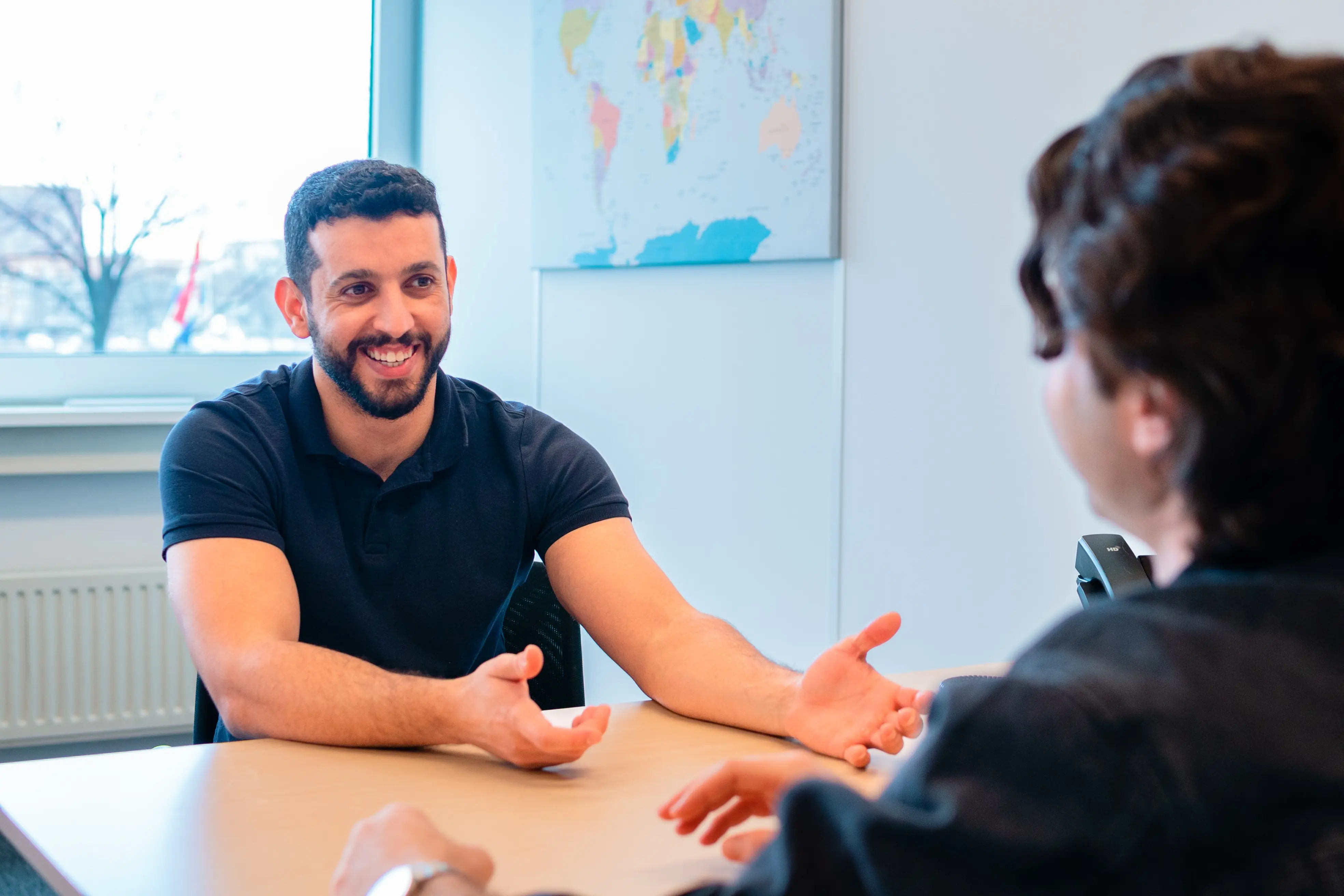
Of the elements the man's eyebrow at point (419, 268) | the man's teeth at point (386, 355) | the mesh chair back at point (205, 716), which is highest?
the man's eyebrow at point (419, 268)

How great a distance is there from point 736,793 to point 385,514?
2.96 feet

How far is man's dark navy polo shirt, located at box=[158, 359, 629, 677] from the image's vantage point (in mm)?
1613

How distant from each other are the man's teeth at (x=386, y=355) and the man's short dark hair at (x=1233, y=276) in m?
1.33

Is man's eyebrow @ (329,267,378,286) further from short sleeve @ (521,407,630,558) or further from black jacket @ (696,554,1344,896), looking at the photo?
black jacket @ (696,554,1344,896)

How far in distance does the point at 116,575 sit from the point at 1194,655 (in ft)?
10.4

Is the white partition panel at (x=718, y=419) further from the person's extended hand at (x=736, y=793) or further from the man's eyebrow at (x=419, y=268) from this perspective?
the person's extended hand at (x=736, y=793)

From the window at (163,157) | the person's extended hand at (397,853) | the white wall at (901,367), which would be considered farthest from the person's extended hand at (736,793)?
the window at (163,157)

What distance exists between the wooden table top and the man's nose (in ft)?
2.31

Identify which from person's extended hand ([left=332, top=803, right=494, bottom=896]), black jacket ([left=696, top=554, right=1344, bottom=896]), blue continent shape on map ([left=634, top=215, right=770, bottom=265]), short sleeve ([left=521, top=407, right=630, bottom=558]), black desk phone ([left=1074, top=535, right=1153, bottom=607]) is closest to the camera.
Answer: black jacket ([left=696, top=554, right=1344, bottom=896])

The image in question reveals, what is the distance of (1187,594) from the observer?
1.71 ft

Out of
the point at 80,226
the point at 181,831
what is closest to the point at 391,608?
the point at 181,831

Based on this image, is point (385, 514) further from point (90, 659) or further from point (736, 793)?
point (90, 659)

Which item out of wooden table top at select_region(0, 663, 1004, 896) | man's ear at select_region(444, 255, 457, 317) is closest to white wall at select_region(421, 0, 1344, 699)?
man's ear at select_region(444, 255, 457, 317)

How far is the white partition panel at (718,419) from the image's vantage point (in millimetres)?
2605
